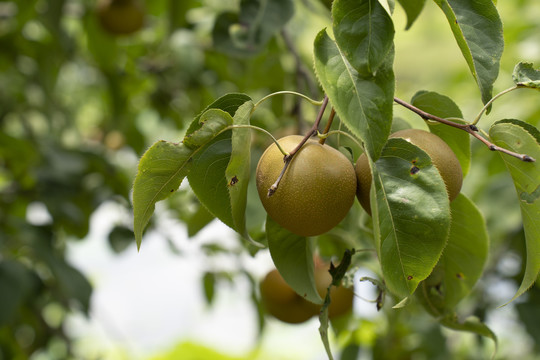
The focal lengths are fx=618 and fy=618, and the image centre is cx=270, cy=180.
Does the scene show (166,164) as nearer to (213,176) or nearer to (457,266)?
(213,176)

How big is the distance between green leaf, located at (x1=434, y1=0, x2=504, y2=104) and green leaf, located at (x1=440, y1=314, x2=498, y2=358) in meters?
0.35

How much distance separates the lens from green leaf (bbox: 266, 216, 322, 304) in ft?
2.71

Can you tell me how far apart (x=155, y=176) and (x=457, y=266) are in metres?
0.46

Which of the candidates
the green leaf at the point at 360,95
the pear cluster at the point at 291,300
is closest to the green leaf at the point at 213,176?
the green leaf at the point at 360,95

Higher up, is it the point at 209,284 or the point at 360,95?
the point at 360,95

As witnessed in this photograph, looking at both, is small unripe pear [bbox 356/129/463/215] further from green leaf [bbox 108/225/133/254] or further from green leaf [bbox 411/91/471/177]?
green leaf [bbox 108/225/133/254]

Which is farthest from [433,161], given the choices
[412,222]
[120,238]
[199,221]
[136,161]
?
[136,161]

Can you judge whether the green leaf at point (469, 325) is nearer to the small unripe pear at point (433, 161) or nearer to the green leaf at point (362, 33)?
A: the small unripe pear at point (433, 161)

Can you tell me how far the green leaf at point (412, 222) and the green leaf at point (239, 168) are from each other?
0.52 ft

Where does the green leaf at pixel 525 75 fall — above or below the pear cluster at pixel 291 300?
above

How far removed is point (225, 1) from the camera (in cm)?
242

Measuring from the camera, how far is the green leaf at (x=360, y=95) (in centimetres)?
66

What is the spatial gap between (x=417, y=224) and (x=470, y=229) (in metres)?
0.24

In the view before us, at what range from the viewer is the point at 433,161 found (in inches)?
28.8
